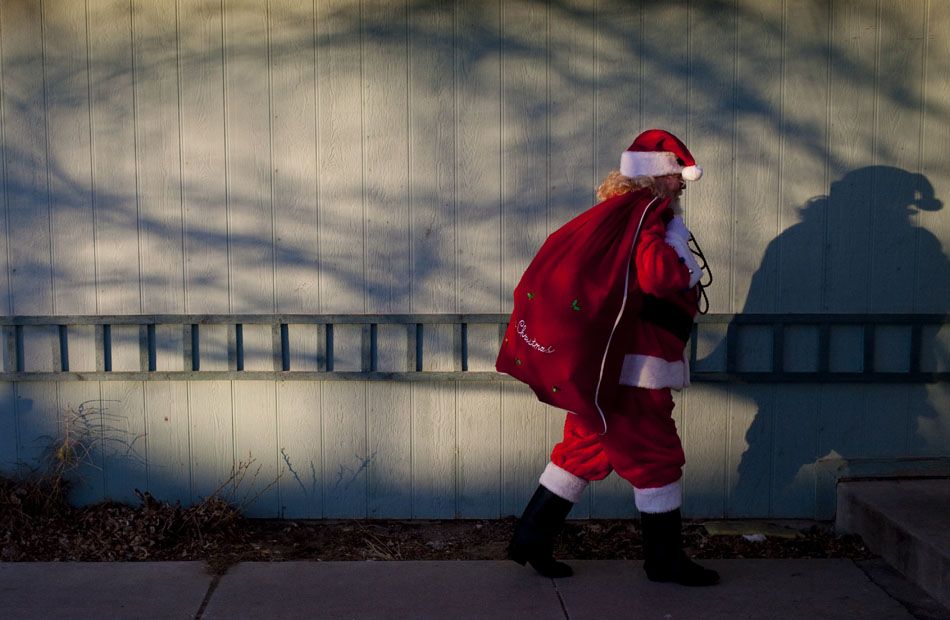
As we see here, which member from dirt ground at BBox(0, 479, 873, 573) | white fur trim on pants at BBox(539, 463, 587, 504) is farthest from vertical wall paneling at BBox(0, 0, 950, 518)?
white fur trim on pants at BBox(539, 463, 587, 504)

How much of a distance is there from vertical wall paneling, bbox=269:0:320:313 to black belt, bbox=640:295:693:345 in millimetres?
1689

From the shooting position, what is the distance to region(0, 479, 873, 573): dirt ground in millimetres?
4133

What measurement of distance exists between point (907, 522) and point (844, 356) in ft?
2.98

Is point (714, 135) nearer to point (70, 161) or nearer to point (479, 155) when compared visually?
point (479, 155)

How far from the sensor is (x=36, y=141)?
14.5 feet

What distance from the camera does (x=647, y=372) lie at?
3492 mm

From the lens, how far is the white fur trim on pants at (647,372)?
11.5ft

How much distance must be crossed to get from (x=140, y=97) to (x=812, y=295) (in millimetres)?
3375

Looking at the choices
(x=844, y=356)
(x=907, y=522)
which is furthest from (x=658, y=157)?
(x=907, y=522)

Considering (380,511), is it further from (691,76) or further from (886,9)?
(886,9)

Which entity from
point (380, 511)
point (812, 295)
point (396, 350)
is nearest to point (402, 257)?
point (396, 350)

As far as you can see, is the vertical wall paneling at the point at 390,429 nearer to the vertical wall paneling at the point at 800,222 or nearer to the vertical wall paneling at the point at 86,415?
the vertical wall paneling at the point at 86,415

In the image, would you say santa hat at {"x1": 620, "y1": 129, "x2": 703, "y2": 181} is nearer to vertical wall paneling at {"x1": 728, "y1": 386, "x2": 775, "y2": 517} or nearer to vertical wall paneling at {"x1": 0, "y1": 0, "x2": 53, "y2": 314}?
vertical wall paneling at {"x1": 728, "y1": 386, "x2": 775, "y2": 517}

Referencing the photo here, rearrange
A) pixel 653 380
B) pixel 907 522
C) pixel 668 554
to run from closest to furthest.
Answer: pixel 653 380 → pixel 668 554 → pixel 907 522
